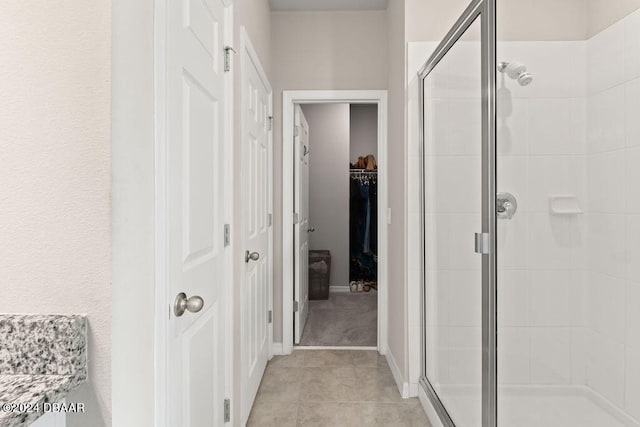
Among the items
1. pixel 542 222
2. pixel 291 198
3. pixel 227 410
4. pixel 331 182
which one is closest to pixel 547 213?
pixel 542 222

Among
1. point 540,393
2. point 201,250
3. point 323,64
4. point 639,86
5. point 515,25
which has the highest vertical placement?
point 323,64

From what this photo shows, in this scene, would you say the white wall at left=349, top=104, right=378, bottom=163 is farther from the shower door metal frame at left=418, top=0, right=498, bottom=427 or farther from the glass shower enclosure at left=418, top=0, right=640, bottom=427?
the shower door metal frame at left=418, top=0, right=498, bottom=427

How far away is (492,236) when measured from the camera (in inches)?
56.7

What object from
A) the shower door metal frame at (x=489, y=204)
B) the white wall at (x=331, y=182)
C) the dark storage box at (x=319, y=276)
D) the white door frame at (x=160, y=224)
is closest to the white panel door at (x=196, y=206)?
the white door frame at (x=160, y=224)

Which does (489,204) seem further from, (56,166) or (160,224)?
(56,166)

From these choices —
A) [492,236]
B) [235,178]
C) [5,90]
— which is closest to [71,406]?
[5,90]

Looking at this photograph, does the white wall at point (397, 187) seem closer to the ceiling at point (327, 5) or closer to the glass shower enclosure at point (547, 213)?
the ceiling at point (327, 5)

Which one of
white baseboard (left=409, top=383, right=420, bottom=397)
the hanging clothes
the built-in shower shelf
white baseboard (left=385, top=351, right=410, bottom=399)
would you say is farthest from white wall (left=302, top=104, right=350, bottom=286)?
the built-in shower shelf

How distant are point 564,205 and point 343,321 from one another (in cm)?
297

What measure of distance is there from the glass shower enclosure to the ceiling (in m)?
1.47

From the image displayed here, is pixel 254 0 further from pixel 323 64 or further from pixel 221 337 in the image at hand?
pixel 221 337

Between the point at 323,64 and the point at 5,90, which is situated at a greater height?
the point at 323,64

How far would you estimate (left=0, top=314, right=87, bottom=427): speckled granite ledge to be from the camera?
0.63 metres

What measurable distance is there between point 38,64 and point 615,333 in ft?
4.96
